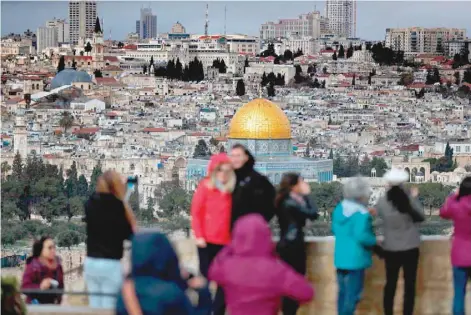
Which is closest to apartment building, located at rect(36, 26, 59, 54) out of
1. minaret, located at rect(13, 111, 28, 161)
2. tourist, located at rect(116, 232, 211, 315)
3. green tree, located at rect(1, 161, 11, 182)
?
minaret, located at rect(13, 111, 28, 161)

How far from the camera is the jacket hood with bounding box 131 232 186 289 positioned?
448 centimetres

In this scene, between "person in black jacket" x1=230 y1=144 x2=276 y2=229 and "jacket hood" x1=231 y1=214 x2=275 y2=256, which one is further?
"person in black jacket" x1=230 y1=144 x2=276 y2=229

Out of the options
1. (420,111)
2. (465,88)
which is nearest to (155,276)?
(420,111)

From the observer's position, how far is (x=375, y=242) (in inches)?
245

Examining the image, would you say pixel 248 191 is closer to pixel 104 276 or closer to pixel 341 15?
pixel 104 276

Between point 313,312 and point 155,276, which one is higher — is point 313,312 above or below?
below

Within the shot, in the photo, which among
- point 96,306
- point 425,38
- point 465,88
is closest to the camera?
point 96,306

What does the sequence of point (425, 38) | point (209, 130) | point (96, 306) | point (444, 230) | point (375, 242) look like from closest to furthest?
point (96, 306)
point (375, 242)
point (444, 230)
point (209, 130)
point (425, 38)

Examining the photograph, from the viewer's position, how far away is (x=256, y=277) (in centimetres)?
495

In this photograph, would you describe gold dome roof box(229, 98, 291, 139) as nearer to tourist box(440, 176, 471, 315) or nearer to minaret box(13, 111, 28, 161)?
minaret box(13, 111, 28, 161)

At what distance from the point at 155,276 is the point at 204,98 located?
219 feet

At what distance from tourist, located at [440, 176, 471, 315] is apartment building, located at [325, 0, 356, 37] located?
13420 centimetres

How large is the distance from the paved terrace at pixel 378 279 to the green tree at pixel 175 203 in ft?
67.9

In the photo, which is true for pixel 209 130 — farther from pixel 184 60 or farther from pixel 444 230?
pixel 444 230
